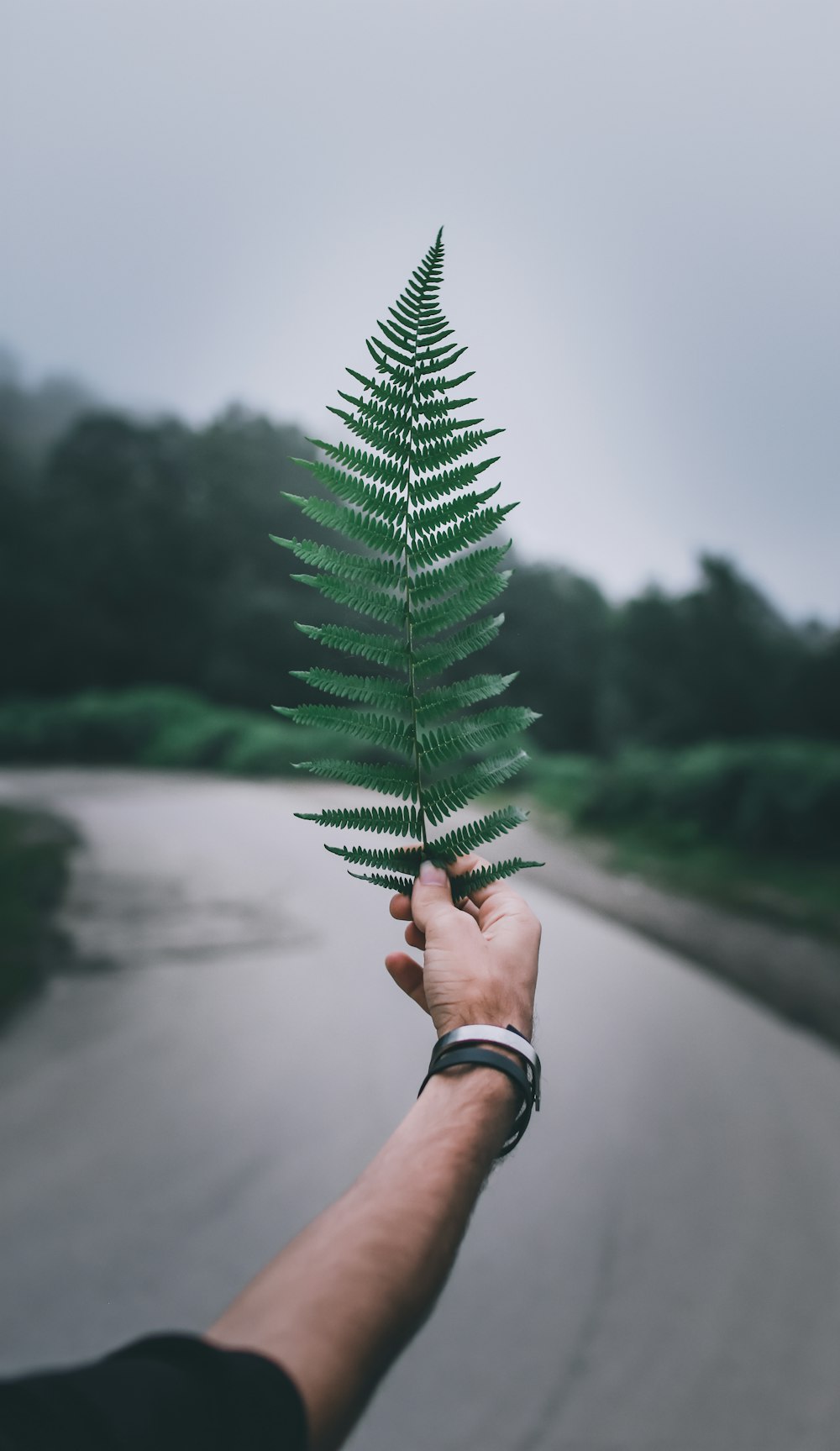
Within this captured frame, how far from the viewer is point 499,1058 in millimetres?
792

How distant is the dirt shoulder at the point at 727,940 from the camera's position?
241 inches

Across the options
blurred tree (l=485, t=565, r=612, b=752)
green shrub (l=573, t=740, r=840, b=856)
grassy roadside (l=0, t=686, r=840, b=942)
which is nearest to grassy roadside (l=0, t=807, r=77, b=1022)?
grassy roadside (l=0, t=686, r=840, b=942)

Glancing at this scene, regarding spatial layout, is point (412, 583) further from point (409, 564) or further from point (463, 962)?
point (463, 962)

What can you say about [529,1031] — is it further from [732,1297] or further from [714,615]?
[714,615]

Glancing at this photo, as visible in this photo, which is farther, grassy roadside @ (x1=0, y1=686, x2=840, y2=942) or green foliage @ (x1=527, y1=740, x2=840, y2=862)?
green foliage @ (x1=527, y1=740, x2=840, y2=862)

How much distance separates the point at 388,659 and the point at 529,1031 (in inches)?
17.5

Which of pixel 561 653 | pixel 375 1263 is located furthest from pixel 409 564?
pixel 561 653

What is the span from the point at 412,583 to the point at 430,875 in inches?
12.2

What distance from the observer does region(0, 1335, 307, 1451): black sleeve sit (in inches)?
20.4

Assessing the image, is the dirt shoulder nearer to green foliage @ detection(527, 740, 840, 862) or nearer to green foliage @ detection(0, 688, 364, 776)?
green foliage @ detection(527, 740, 840, 862)

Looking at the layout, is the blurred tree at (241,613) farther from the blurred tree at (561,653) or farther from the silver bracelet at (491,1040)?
the silver bracelet at (491,1040)

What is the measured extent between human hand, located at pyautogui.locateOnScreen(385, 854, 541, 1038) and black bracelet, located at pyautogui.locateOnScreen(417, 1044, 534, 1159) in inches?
1.4

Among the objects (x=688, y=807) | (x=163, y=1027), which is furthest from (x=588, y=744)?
(x=163, y=1027)

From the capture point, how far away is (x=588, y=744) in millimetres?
14117
